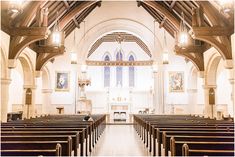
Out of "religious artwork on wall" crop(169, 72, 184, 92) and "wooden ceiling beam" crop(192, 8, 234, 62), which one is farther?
"religious artwork on wall" crop(169, 72, 184, 92)

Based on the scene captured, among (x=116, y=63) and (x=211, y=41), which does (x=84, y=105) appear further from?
(x=211, y=41)

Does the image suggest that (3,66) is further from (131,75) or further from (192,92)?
(131,75)

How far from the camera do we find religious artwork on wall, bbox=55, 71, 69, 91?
775 inches

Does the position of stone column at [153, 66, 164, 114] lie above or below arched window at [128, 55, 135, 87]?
below

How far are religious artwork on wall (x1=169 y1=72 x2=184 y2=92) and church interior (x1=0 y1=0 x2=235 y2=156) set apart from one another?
0.22 feet

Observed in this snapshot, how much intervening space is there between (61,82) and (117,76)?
10.1 metres

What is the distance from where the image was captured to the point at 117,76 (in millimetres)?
29062

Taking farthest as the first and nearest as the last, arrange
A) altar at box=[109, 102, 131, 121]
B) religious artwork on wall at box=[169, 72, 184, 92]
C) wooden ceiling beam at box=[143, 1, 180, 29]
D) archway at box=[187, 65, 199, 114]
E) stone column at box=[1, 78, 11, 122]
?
altar at box=[109, 102, 131, 121]
religious artwork on wall at box=[169, 72, 184, 92]
archway at box=[187, 65, 199, 114]
wooden ceiling beam at box=[143, 1, 180, 29]
stone column at box=[1, 78, 11, 122]

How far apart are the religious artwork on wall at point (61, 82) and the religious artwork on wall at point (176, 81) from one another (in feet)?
22.7

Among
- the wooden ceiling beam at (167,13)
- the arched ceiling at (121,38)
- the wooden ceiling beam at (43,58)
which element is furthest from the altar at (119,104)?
the wooden ceiling beam at (167,13)

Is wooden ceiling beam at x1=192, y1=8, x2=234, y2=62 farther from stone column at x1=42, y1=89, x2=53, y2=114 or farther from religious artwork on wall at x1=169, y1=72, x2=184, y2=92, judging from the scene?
stone column at x1=42, y1=89, x2=53, y2=114

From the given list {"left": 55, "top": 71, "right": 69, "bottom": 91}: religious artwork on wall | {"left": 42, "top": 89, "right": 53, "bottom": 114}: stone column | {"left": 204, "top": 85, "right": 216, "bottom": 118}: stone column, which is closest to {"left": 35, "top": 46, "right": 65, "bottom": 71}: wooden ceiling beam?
{"left": 42, "top": 89, "right": 53, "bottom": 114}: stone column

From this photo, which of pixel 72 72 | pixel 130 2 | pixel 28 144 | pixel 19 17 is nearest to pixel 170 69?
pixel 130 2

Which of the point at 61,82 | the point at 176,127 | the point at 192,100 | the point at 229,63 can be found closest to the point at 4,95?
the point at 176,127
